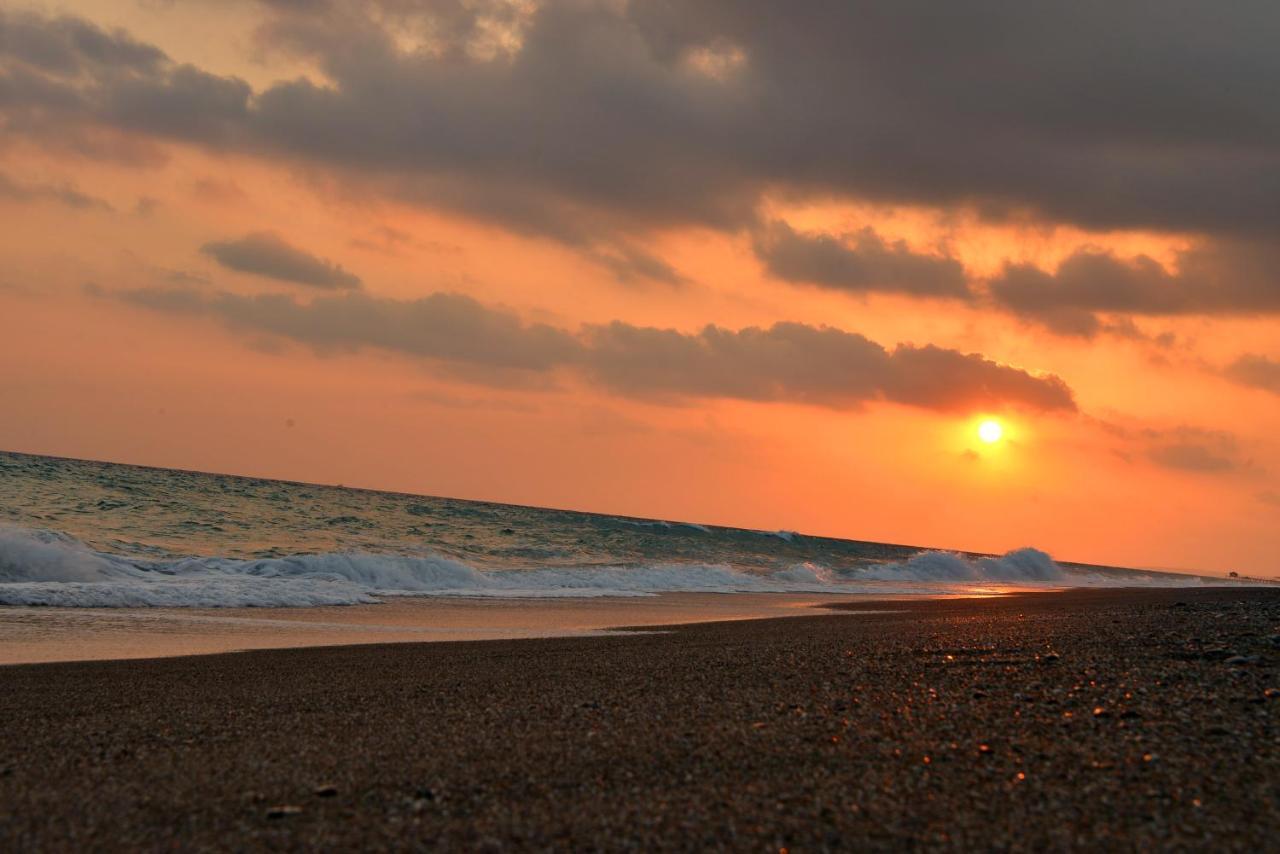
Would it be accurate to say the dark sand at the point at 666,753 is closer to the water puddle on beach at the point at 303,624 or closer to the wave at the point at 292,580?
→ the water puddle on beach at the point at 303,624

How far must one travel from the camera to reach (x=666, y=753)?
19.1 ft

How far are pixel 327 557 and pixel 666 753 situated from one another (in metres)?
25.5

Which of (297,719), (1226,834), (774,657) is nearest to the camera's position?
(1226,834)

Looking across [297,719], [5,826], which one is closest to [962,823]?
[5,826]

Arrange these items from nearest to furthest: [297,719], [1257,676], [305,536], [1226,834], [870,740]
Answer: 1. [1226,834]
2. [870,740]
3. [297,719]
4. [1257,676]
5. [305,536]

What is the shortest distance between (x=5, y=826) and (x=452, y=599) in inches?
817

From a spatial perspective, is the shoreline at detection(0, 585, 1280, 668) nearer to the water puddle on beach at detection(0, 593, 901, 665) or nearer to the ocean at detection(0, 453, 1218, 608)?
the water puddle on beach at detection(0, 593, 901, 665)

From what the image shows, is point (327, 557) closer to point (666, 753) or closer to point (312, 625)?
point (312, 625)

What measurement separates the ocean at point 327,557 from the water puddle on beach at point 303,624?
1616mm

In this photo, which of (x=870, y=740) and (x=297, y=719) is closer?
(x=870, y=740)

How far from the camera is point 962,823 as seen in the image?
14.7ft

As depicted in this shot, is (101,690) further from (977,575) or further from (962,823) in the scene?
(977,575)

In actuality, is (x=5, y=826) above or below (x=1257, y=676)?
below

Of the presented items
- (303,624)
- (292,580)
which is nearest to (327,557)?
(292,580)
